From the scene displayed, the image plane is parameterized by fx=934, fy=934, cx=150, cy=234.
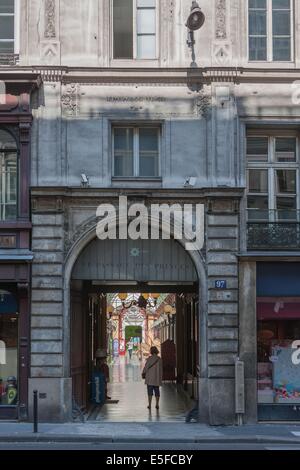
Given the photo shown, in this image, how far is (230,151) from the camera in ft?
73.6

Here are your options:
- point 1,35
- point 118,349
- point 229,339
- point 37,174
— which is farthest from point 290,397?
Answer: point 118,349

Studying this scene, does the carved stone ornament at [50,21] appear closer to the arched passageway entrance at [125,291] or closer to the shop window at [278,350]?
the arched passageway entrance at [125,291]

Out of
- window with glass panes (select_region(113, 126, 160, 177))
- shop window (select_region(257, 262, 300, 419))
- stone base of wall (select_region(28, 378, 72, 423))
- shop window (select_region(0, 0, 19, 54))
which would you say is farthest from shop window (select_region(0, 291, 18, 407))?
shop window (select_region(0, 0, 19, 54))

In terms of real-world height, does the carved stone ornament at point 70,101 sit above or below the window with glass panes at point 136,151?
above

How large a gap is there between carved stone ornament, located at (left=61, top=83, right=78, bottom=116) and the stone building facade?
34mm

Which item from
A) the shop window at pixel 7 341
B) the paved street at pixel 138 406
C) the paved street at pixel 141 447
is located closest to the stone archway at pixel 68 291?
the shop window at pixel 7 341

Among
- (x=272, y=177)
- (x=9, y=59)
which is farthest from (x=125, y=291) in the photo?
(x=9, y=59)

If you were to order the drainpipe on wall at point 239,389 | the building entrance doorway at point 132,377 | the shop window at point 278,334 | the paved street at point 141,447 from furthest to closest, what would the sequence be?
the building entrance doorway at point 132,377 < the shop window at point 278,334 < the drainpipe on wall at point 239,389 < the paved street at point 141,447

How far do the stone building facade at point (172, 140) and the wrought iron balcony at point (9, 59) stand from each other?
249mm

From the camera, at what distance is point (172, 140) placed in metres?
22.6

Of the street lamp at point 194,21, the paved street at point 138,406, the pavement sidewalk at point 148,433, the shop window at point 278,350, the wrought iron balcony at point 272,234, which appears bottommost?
the pavement sidewalk at point 148,433

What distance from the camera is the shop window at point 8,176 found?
73.7ft
